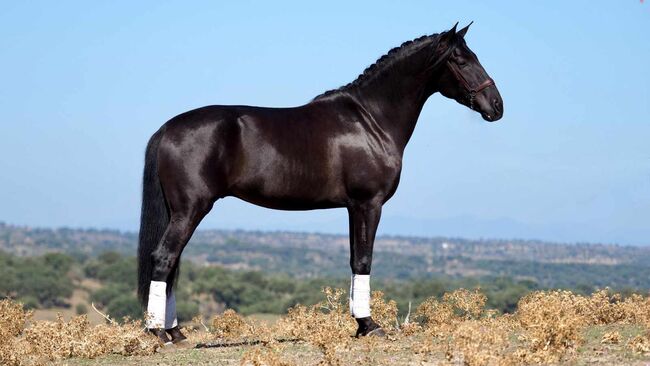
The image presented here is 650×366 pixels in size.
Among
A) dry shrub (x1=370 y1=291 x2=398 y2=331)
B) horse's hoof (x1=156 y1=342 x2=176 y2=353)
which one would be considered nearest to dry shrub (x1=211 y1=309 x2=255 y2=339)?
dry shrub (x1=370 y1=291 x2=398 y2=331)

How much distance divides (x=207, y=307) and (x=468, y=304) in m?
61.4

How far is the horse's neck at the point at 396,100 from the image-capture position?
10102 mm

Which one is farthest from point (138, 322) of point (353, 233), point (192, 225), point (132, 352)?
point (353, 233)

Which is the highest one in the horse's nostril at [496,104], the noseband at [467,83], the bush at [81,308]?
the noseband at [467,83]

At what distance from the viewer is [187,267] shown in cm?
8969

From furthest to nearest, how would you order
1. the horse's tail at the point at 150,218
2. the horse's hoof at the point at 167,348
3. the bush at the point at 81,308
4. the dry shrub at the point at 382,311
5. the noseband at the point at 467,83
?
the bush at the point at 81,308 → the dry shrub at the point at 382,311 → the noseband at the point at 467,83 → the horse's tail at the point at 150,218 → the horse's hoof at the point at 167,348

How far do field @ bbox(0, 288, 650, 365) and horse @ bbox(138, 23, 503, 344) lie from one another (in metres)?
0.51

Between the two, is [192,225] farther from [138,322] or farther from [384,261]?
[384,261]

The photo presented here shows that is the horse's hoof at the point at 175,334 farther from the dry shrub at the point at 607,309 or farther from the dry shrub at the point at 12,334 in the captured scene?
the dry shrub at the point at 607,309

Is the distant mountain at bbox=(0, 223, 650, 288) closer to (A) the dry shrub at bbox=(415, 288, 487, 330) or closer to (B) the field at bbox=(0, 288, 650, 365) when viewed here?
(A) the dry shrub at bbox=(415, 288, 487, 330)

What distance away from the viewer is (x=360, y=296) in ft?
32.1

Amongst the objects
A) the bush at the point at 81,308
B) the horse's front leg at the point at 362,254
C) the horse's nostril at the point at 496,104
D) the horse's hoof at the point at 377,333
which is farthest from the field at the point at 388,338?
the bush at the point at 81,308

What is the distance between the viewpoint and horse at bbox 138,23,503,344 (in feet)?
30.7

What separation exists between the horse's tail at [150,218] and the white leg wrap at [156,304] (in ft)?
0.84
